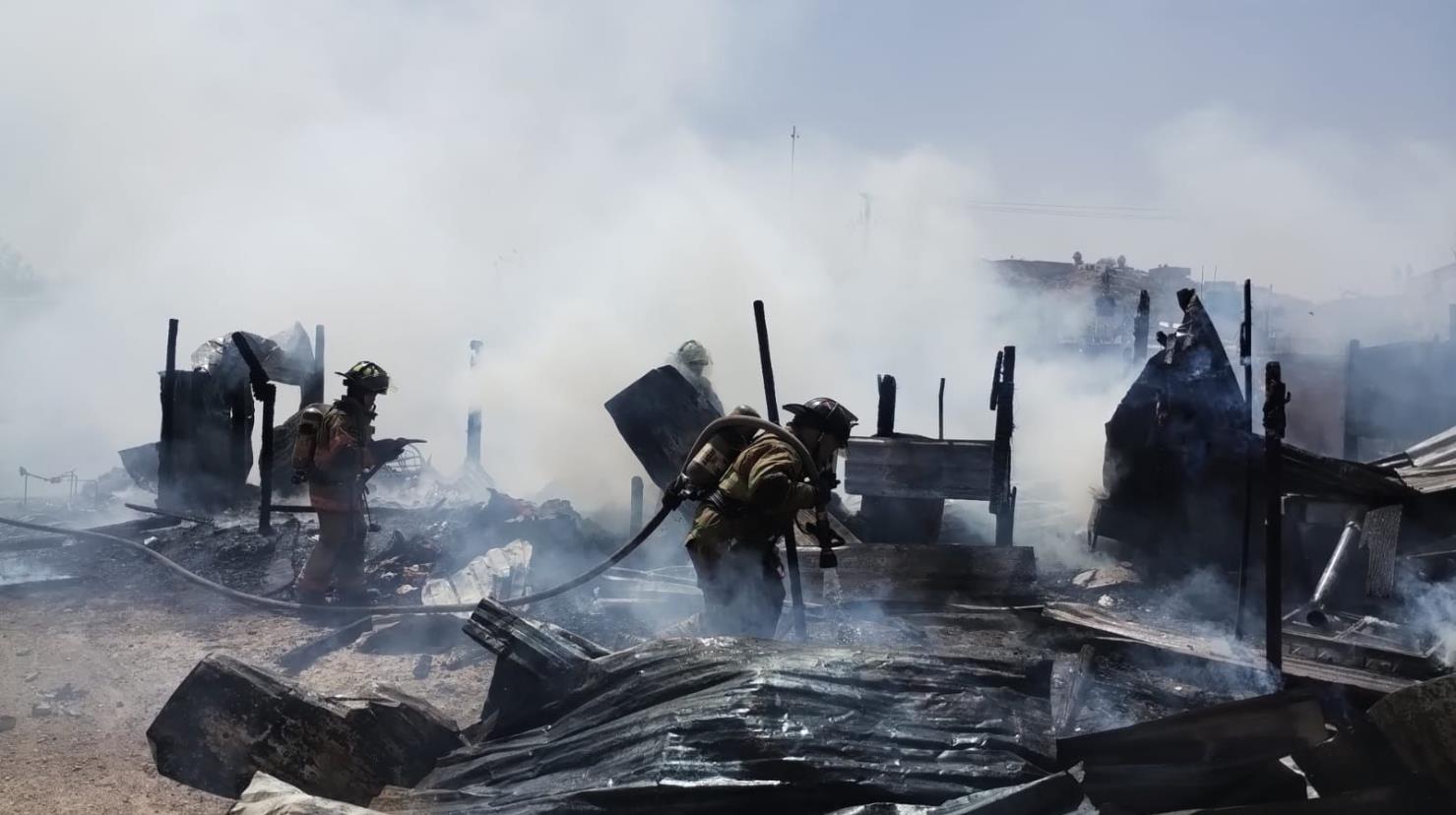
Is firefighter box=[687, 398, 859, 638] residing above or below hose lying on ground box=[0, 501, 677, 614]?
above

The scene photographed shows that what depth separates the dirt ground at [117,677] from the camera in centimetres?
461

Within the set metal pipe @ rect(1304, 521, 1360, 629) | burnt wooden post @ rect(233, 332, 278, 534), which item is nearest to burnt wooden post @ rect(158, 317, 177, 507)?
burnt wooden post @ rect(233, 332, 278, 534)

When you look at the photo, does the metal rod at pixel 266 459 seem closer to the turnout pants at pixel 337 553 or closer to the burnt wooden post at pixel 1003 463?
the turnout pants at pixel 337 553

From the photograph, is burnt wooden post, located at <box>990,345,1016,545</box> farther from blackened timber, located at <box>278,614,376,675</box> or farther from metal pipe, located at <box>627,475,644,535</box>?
blackened timber, located at <box>278,614,376,675</box>

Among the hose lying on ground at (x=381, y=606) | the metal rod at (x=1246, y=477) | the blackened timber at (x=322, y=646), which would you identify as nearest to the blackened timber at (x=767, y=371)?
the hose lying on ground at (x=381, y=606)

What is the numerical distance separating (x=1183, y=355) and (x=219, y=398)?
444 inches

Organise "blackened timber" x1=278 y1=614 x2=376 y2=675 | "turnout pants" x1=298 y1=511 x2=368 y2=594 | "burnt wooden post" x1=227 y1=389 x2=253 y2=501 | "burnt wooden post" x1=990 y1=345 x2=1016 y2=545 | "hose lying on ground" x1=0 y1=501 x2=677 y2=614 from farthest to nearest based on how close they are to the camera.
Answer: "burnt wooden post" x1=227 y1=389 x2=253 y2=501 < "burnt wooden post" x1=990 y1=345 x2=1016 y2=545 < "turnout pants" x1=298 y1=511 x2=368 y2=594 < "blackened timber" x1=278 y1=614 x2=376 y2=675 < "hose lying on ground" x1=0 y1=501 x2=677 y2=614

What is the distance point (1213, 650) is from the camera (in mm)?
5320

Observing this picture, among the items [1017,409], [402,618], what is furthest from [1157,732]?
[1017,409]

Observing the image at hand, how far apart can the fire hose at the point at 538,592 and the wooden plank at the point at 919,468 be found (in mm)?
1809

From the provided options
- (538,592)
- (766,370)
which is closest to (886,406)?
(766,370)

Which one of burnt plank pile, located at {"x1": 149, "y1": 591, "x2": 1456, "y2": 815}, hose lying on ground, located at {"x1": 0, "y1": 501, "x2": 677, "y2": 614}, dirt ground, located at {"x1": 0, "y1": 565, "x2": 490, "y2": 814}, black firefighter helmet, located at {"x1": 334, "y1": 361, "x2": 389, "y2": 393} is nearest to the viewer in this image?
burnt plank pile, located at {"x1": 149, "y1": 591, "x2": 1456, "y2": 815}

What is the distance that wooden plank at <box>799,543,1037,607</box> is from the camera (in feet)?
23.9

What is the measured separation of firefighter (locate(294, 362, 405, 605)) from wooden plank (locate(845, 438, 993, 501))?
4277 millimetres
